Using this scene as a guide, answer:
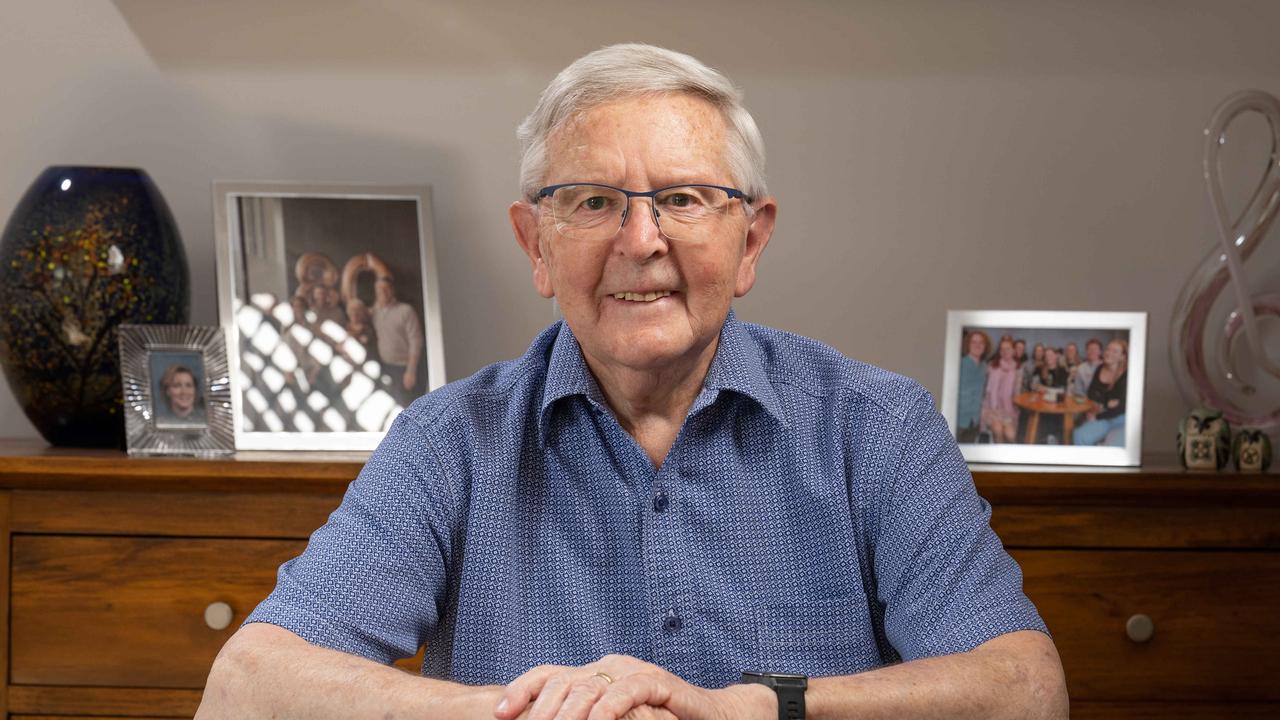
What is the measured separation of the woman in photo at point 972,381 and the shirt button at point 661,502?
84cm

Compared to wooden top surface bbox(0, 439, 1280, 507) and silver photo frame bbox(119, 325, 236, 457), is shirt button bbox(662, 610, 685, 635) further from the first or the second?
silver photo frame bbox(119, 325, 236, 457)

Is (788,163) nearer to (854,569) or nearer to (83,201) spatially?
(854,569)

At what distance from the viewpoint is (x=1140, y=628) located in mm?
1886

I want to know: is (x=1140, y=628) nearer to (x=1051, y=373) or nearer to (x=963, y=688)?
(x=1051, y=373)

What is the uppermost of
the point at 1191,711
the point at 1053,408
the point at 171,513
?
the point at 1053,408

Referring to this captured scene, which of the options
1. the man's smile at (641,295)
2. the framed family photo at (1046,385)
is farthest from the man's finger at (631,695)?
the framed family photo at (1046,385)

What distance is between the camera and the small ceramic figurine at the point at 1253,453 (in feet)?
6.51

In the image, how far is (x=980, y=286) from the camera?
233 cm

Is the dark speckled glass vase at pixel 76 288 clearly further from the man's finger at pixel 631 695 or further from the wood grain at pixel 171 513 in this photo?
the man's finger at pixel 631 695

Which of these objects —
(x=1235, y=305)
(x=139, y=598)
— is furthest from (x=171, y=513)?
(x=1235, y=305)

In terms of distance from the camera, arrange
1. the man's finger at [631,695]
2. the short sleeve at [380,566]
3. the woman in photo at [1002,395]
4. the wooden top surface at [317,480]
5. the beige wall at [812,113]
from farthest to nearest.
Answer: the beige wall at [812,113], the woman in photo at [1002,395], the wooden top surface at [317,480], the short sleeve at [380,566], the man's finger at [631,695]

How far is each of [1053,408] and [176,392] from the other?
148cm

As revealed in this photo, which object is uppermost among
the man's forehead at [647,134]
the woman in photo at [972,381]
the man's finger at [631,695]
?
the man's forehead at [647,134]

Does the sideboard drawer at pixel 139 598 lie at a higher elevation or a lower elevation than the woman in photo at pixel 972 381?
lower
